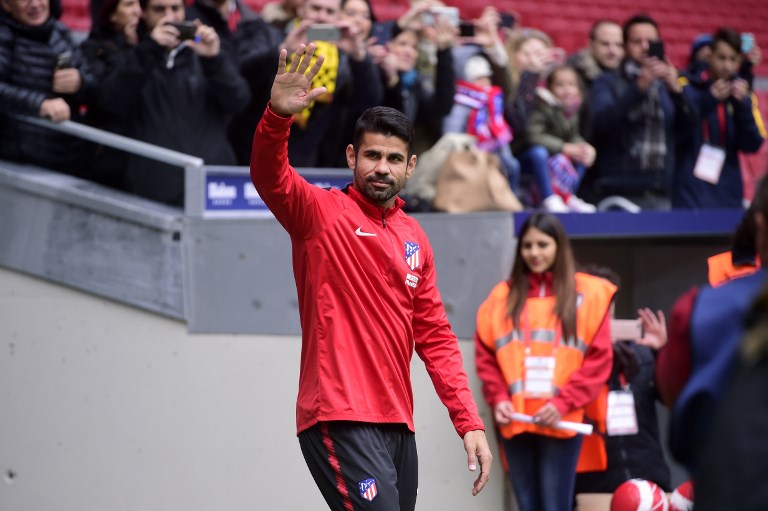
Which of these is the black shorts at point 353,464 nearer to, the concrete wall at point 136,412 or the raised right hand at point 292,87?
the raised right hand at point 292,87

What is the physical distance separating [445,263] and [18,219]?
2352mm

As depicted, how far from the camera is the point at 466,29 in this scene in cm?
888

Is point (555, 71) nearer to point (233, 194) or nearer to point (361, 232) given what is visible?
point (233, 194)

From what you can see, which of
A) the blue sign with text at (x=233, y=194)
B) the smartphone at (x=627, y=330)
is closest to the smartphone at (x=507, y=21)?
the smartphone at (x=627, y=330)

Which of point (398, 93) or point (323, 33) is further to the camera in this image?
A: point (398, 93)

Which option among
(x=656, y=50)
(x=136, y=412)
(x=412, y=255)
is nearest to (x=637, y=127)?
(x=656, y=50)

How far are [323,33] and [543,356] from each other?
2.20 meters

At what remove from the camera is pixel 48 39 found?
6820 millimetres

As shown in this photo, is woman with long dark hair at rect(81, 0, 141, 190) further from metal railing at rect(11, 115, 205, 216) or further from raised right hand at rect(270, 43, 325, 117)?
raised right hand at rect(270, 43, 325, 117)

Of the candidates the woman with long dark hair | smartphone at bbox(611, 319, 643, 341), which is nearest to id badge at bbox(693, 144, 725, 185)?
smartphone at bbox(611, 319, 643, 341)

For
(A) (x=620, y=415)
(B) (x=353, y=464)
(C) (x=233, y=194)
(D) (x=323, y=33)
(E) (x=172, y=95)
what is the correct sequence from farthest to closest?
(A) (x=620, y=415) → (D) (x=323, y=33) → (E) (x=172, y=95) → (C) (x=233, y=194) → (B) (x=353, y=464)

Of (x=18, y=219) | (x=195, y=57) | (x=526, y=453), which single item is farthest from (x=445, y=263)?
(x=18, y=219)

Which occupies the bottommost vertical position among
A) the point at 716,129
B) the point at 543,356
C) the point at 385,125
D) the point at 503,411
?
the point at 503,411

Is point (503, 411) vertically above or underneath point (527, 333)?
underneath
